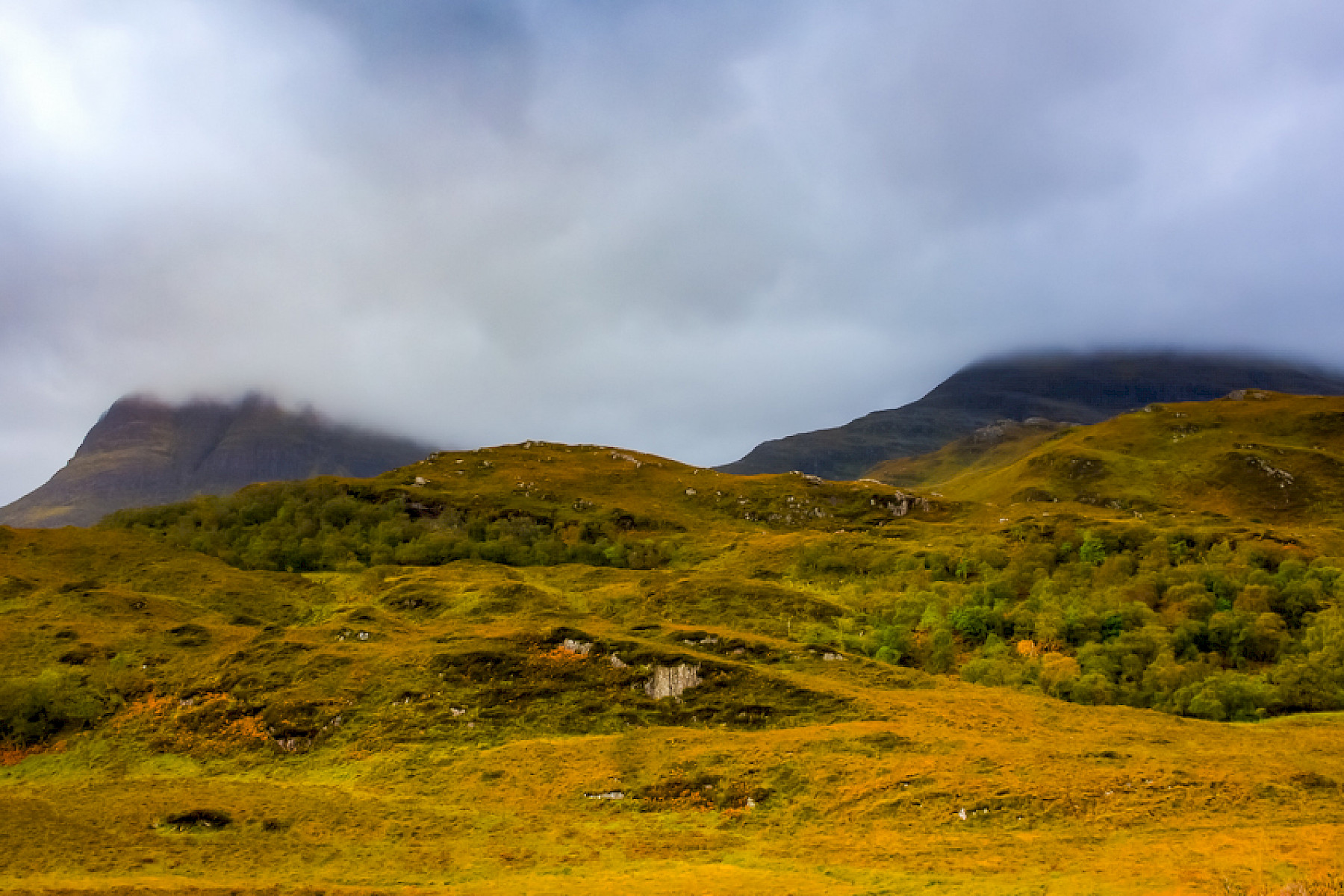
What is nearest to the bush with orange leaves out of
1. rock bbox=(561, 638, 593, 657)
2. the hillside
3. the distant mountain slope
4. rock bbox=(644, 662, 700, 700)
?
rock bbox=(561, 638, 593, 657)

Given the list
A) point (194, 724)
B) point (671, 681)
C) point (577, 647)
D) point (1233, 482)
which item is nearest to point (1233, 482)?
point (1233, 482)

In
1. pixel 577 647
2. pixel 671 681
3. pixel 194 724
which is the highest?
pixel 577 647

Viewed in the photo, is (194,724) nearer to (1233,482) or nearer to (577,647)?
(577,647)

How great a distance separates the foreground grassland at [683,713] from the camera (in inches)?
1485

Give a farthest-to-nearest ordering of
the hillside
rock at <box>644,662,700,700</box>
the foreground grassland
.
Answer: the hillside < rock at <box>644,662,700,700</box> < the foreground grassland

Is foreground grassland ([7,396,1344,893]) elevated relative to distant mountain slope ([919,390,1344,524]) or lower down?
lower down

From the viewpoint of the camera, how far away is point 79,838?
40344mm

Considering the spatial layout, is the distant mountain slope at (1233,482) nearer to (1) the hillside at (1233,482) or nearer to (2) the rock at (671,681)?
(1) the hillside at (1233,482)

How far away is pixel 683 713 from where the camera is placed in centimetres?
6525

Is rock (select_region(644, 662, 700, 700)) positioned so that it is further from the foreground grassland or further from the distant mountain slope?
the distant mountain slope

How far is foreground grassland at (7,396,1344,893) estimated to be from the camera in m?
37.7

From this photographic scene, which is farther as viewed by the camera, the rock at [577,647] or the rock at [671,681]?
the rock at [577,647]

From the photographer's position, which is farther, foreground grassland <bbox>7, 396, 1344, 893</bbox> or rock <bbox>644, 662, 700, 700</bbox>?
rock <bbox>644, 662, 700, 700</bbox>

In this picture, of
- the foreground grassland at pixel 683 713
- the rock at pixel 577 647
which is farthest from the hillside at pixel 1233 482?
the rock at pixel 577 647
